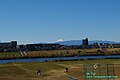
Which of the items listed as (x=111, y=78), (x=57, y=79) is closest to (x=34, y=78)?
(x=57, y=79)

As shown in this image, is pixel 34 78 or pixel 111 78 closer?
pixel 111 78

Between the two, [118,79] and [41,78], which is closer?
[118,79]

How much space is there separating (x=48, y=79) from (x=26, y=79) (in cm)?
448

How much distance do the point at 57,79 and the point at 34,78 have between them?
5.68m

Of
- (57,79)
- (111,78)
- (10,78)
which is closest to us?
(111,78)

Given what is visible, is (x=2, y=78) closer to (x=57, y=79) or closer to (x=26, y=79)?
(x=26, y=79)

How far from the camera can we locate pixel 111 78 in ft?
181

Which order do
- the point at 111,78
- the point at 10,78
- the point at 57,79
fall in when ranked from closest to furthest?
the point at 111,78, the point at 57,79, the point at 10,78

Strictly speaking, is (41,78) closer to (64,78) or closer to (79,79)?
(64,78)

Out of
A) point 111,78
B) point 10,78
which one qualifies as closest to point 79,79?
point 111,78

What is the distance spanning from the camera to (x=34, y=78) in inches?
2484

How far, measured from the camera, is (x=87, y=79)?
5600 cm

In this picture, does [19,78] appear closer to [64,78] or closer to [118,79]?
[64,78]

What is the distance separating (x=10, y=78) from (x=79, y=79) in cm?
1498
